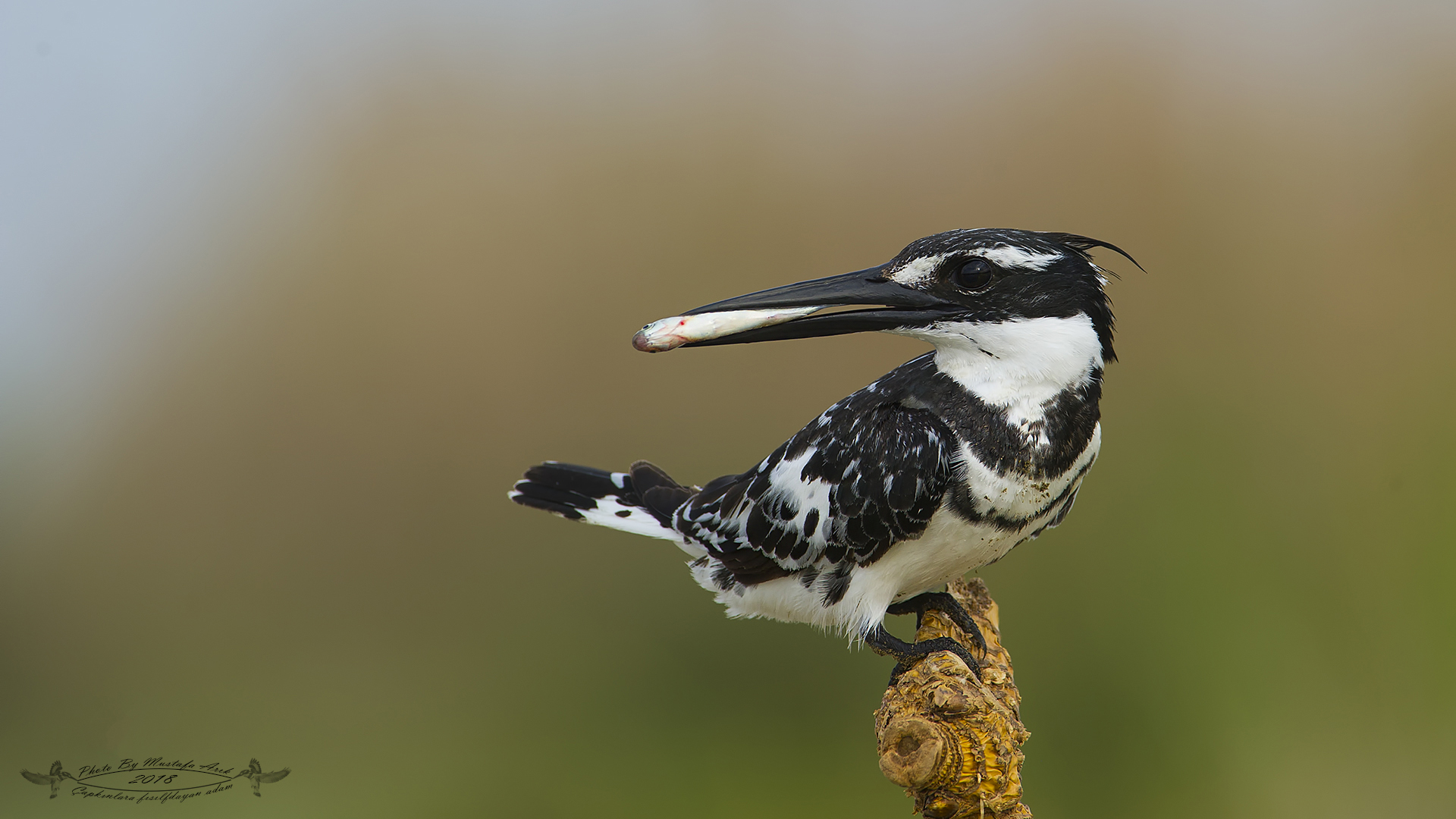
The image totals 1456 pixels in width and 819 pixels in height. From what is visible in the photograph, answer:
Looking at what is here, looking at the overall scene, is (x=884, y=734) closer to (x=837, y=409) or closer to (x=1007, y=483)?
(x=1007, y=483)

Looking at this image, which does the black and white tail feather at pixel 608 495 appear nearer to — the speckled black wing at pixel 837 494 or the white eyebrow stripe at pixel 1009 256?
the speckled black wing at pixel 837 494

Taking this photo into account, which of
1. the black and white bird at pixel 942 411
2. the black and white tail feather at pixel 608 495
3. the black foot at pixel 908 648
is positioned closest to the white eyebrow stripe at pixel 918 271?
the black and white bird at pixel 942 411

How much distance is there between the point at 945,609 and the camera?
1829 mm

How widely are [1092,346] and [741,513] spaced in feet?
2.38

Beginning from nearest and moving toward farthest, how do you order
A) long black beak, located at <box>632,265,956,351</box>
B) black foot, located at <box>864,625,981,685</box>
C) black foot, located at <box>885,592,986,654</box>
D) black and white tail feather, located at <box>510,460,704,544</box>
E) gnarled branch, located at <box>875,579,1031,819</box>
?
gnarled branch, located at <box>875,579,1031,819</box> → long black beak, located at <box>632,265,956,351</box> → black foot, located at <box>864,625,981,685</box> → black foot, located at <box>885,592,986,654</box> → black and white tail feather, located at <box>510,460,704,544</box>

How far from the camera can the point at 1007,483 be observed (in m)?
1.49

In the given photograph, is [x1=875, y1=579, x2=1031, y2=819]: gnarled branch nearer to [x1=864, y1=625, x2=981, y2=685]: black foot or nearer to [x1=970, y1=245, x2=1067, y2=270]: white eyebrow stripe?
[x1=864, y1=625, x2=981, y2=685]: black foot

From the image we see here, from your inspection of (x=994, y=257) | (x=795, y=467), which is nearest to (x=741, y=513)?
(x=795, y=467)

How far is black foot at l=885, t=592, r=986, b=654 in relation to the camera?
178 centimetres

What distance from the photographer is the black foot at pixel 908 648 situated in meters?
1.61

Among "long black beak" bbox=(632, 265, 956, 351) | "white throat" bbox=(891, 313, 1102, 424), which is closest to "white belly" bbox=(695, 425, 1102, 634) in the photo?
"white throat" bbox=(891, 313, 1102, 424)

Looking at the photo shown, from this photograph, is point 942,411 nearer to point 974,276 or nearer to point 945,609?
point 974,276

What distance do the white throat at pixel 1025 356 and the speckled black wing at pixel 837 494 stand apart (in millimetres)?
117

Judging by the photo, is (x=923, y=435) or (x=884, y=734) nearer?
(x=884, y=734)
